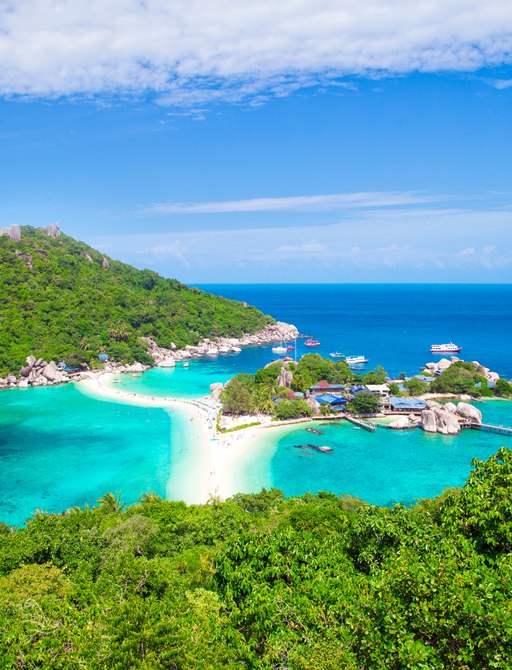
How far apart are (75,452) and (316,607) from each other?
29.0 m

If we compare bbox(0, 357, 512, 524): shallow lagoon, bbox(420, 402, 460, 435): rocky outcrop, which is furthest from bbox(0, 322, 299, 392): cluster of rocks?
bbox(420, 402, 460, 435): rocky outcrop

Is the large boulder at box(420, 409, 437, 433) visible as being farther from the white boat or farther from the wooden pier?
the white boat

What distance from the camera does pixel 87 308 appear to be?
68.4m

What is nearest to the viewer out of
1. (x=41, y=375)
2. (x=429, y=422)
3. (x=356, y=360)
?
(x=429, y=422)

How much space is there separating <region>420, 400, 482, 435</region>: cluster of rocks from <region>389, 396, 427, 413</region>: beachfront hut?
2.72 meters

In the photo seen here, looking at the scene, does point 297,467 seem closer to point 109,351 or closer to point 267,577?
point 267,577

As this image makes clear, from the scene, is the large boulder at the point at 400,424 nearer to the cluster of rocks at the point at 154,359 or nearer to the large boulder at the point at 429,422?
the large boulder at the point at 429,422

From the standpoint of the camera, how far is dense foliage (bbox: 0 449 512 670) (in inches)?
207

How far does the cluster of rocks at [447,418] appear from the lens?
120 ft

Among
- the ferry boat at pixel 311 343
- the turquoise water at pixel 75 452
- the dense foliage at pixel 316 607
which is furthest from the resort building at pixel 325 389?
the dense foliage at pixel 316 607

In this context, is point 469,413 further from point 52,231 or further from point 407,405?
point 52,231

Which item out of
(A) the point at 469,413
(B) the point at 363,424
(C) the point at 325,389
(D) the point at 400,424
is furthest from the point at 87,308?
(A) the point at 469,413

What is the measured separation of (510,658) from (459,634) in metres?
0.50

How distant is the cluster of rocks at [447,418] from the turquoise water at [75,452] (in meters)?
19.9
